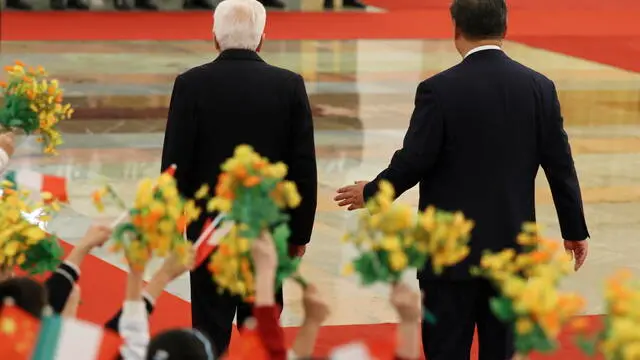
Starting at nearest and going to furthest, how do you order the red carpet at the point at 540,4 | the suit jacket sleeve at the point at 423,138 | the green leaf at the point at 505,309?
the green leaf at the point at 505,309
the suit jacket sleeve at the point at 423,138
the red carpet at the point at 540,4

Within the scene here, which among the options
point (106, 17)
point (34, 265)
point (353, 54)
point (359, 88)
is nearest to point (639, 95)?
point (359, 88)

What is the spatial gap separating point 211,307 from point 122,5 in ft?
49.9

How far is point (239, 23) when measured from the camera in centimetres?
508

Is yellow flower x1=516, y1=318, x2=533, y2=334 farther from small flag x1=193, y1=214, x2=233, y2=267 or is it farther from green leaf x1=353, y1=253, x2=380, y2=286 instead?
small flag x1=193, y1=214, x2=233, y2=267

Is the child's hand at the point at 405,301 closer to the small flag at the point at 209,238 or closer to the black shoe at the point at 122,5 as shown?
the small flag at the point at 209,238

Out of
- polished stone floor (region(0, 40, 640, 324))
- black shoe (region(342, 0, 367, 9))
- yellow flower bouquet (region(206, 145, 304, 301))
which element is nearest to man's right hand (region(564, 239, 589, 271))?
polished stone floor (region(0, 40, 640, 324))

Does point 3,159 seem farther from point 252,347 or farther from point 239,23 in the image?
point 252,347

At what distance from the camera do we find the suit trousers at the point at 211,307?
5.16 meters

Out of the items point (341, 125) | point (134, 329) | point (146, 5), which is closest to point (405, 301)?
point (134, 329)

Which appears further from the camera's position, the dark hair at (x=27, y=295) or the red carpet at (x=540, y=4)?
the red carpet at (x=540, y=4)

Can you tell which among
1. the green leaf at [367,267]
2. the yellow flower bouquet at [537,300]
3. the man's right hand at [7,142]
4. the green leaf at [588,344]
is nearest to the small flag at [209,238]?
the green leaf at [367,267]

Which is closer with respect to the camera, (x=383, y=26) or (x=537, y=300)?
(x=537, y=300)

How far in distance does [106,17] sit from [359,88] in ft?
21.1

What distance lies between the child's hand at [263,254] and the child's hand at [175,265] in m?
0.28
